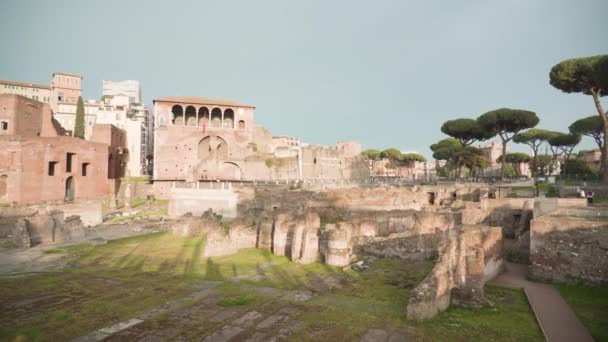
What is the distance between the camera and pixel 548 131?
46062 millimetres


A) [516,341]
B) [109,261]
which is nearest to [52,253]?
[109,261]

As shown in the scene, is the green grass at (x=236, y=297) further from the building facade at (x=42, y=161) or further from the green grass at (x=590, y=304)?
the building facade at (x=42, y=161)

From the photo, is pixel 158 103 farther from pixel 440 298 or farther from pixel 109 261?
pixel 440 298

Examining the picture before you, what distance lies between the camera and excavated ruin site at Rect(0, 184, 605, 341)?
7238 mm

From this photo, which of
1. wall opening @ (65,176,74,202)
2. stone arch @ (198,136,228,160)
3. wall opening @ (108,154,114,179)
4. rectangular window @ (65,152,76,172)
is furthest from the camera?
stone arch @ (198,136,228,160)

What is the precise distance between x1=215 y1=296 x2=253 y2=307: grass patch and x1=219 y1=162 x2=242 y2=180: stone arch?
33.7 m

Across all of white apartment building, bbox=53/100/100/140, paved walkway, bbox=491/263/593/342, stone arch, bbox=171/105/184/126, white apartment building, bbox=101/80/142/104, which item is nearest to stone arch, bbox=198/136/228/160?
stone arch, bbox=171/105/184/126

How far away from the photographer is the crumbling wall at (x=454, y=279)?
24.8ft

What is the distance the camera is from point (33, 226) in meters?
17.1

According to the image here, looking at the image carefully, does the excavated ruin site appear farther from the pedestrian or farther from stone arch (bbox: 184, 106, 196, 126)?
stone arch (bbox: 184, 106, 196, 126)

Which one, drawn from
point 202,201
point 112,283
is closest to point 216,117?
point 202,201

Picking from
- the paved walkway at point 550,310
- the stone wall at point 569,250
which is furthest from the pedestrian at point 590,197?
the paved walkway at point 550,310

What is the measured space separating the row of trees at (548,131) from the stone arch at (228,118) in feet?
91.3

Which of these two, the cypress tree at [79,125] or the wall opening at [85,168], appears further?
the cypress tree at [79,125]
